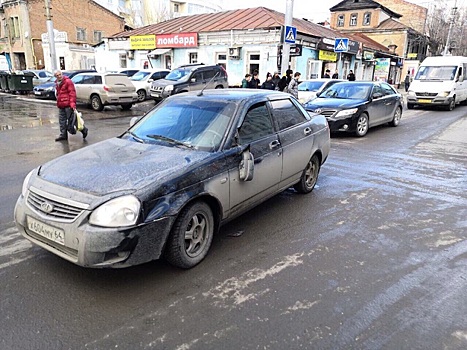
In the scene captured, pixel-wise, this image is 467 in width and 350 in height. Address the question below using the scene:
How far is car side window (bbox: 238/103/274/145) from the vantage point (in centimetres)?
404

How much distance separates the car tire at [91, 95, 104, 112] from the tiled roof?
11022mm

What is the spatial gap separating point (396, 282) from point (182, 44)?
81.2ft

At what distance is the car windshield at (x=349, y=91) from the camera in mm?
10891

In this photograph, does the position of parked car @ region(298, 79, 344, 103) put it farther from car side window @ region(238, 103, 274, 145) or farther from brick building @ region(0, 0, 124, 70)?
brick building @ region(0, 0, 124, 70)

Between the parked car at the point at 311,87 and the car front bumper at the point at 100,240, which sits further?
the parked car at the point at 311,87

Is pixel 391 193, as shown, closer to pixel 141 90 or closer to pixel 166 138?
pixel 166 138

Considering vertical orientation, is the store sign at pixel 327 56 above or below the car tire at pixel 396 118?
above

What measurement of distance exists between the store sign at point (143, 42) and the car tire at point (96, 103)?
1231 cm

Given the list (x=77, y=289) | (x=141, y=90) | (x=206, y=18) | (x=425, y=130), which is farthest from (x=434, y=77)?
(x=77, y=289)

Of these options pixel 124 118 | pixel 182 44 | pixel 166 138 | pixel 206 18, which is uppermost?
pixel 206 18

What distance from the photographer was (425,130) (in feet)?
39.8

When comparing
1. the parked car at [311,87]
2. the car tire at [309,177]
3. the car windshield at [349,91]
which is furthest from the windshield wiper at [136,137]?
the parked car at [311,87]

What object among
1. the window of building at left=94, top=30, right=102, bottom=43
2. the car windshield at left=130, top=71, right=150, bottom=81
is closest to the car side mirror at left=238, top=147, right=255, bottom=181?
the car windshield at left=130, top=71, right=150, bottom=81

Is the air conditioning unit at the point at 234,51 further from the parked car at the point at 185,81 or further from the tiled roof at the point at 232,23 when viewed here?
the parked car at the point at 185,81
